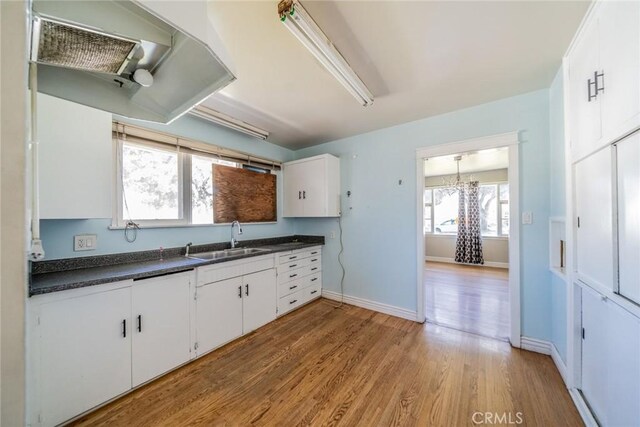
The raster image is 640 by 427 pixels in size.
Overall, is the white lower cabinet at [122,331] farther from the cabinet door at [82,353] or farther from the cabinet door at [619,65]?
the cabinet door at [619,65]

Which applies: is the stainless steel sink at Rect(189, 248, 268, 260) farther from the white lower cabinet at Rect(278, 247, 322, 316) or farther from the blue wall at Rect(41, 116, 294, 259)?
the white lower cabinet at Rect(278, 247, 322, 316)

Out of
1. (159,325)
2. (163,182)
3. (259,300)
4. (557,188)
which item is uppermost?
(163,182)

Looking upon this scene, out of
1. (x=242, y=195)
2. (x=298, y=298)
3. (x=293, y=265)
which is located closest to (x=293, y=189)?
(x=242, y=195)

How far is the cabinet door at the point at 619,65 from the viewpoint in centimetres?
99

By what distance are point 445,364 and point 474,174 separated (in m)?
5.42

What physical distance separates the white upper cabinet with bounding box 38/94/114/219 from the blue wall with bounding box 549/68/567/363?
3.50m

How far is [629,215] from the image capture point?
1.09 metres

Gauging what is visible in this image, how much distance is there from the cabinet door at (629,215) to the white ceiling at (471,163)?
122 inches

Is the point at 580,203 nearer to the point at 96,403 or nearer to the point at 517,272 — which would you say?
the point at 517,272

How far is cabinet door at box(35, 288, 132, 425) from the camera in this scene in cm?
136

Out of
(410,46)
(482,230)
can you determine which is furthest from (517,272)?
(482,230)

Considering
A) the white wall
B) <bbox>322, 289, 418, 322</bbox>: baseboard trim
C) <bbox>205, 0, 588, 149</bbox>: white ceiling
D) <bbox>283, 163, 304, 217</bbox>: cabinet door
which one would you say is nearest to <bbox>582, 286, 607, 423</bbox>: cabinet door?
<bbox>322, 289, 418, 322</bbox>: baseboard trim

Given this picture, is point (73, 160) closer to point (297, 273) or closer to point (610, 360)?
point (297, 273)

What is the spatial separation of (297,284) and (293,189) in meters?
1.46
